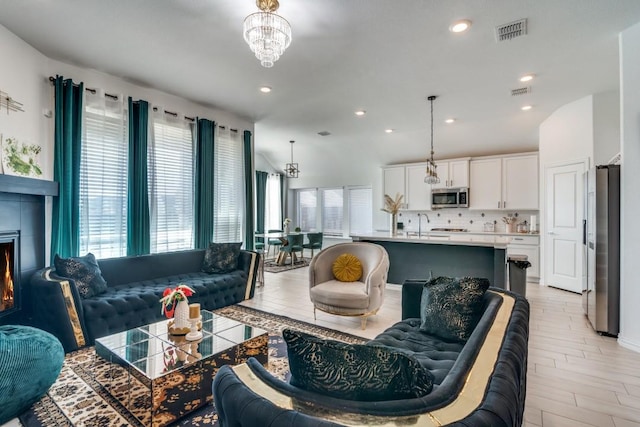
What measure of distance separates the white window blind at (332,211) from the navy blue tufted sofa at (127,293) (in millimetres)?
4881

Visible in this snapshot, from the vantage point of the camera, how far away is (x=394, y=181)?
767 cm

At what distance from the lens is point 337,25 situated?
2740 mm

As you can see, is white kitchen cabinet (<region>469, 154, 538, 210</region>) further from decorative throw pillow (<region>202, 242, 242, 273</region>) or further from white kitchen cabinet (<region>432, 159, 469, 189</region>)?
decorative throw pillow (<region>202, 242, 242, 273</region>)

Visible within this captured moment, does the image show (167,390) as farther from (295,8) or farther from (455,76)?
(455,76)

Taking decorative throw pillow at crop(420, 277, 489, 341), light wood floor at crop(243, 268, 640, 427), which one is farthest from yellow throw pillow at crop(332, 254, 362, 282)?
decorative throw pillow at crop(420, 277, 489, 341)

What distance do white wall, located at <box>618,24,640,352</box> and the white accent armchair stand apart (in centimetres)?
228

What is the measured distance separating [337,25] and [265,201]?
666cm

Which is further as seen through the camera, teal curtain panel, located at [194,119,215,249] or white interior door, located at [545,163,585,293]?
white interior door, located at [545,163,585,293]

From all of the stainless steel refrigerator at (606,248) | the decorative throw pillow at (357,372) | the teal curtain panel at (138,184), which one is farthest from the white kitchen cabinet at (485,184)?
the decorative throw pillow at (357,372)

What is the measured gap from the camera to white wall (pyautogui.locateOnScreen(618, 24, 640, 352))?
9.79 feet

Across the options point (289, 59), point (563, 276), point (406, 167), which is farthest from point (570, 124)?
point (289, 59)

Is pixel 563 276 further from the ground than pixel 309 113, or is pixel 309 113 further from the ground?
pixel 309 113

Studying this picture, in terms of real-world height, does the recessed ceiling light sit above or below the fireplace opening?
above

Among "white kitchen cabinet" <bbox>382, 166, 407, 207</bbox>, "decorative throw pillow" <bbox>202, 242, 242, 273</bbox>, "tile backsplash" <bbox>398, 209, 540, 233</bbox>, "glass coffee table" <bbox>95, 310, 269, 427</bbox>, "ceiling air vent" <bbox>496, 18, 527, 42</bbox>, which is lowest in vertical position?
"glass coffee table" <bbox>95, 310, 269, 427</bbox>
